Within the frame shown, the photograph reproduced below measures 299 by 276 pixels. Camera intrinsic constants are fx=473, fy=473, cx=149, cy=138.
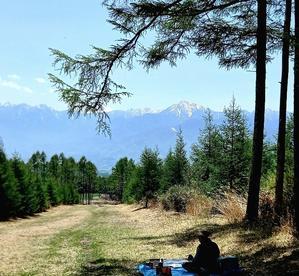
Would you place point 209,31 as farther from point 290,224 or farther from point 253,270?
point 253,270

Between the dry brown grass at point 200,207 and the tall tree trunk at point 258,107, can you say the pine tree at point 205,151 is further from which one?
the tall tree trunk at point 258,107

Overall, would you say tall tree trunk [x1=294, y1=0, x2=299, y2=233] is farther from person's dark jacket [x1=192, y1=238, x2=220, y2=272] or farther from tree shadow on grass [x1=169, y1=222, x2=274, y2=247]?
person's dark jacket [x1=192, y1=238, x2=220, y2=272]

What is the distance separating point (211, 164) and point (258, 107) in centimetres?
2644

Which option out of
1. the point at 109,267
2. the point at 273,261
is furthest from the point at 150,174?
the point at 273,261

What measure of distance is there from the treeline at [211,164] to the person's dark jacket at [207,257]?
27.8ft

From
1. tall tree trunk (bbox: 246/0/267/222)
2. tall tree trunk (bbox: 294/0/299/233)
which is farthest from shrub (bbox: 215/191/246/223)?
tall tree trunk (bbox: 294/0/299/233)

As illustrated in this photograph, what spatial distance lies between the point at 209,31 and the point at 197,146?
37551mm

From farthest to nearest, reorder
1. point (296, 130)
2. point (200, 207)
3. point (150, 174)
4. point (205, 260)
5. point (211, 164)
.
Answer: point (150, 174), point (211, 164), point (200, 207), point (296, 130), point (205, 260)

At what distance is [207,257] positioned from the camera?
1066 cm

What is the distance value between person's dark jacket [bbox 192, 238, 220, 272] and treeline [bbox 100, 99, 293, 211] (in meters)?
8.48

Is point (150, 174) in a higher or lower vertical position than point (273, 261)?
higher

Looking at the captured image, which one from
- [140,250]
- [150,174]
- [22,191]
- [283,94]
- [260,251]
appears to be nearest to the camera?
[260,251]

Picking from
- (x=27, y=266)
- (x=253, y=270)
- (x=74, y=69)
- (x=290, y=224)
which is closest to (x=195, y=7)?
(x=74, y=69)

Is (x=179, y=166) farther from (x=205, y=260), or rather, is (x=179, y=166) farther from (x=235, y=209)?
(x=205, y=260)
